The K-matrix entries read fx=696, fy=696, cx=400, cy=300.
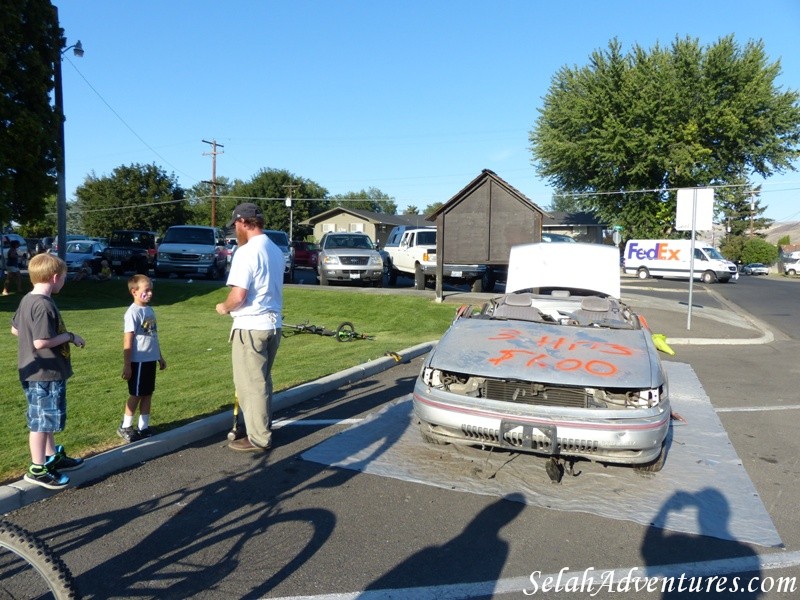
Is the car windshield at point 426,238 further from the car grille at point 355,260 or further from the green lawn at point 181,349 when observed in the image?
the green lawn at point 181,349

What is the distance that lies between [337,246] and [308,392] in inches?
577

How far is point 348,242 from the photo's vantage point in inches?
877

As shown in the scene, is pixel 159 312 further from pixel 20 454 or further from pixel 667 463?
pixel 667 463

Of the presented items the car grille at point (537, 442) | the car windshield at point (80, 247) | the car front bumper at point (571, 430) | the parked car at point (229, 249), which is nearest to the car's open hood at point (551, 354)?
the car front bumper at point (571, 430)

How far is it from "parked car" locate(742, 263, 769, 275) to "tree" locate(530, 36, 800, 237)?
1552 cm

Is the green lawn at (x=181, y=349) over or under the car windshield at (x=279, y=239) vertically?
under

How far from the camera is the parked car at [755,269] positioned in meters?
60.1

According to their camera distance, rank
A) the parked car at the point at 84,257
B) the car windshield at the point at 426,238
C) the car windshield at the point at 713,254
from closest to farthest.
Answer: the car windshield at the point at 426,238
the parked car at the point at 84,257
the car windshield at the point at 713,254

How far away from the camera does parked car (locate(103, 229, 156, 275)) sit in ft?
83.4

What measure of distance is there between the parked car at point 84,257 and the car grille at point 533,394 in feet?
65.0

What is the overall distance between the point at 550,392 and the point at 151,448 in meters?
3.07

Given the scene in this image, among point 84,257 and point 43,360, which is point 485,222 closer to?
point 43,360

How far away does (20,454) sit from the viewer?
202 inches

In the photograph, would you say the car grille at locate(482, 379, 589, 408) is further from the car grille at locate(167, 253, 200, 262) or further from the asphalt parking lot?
the car grille at locate(167, 253, 200, 262)
